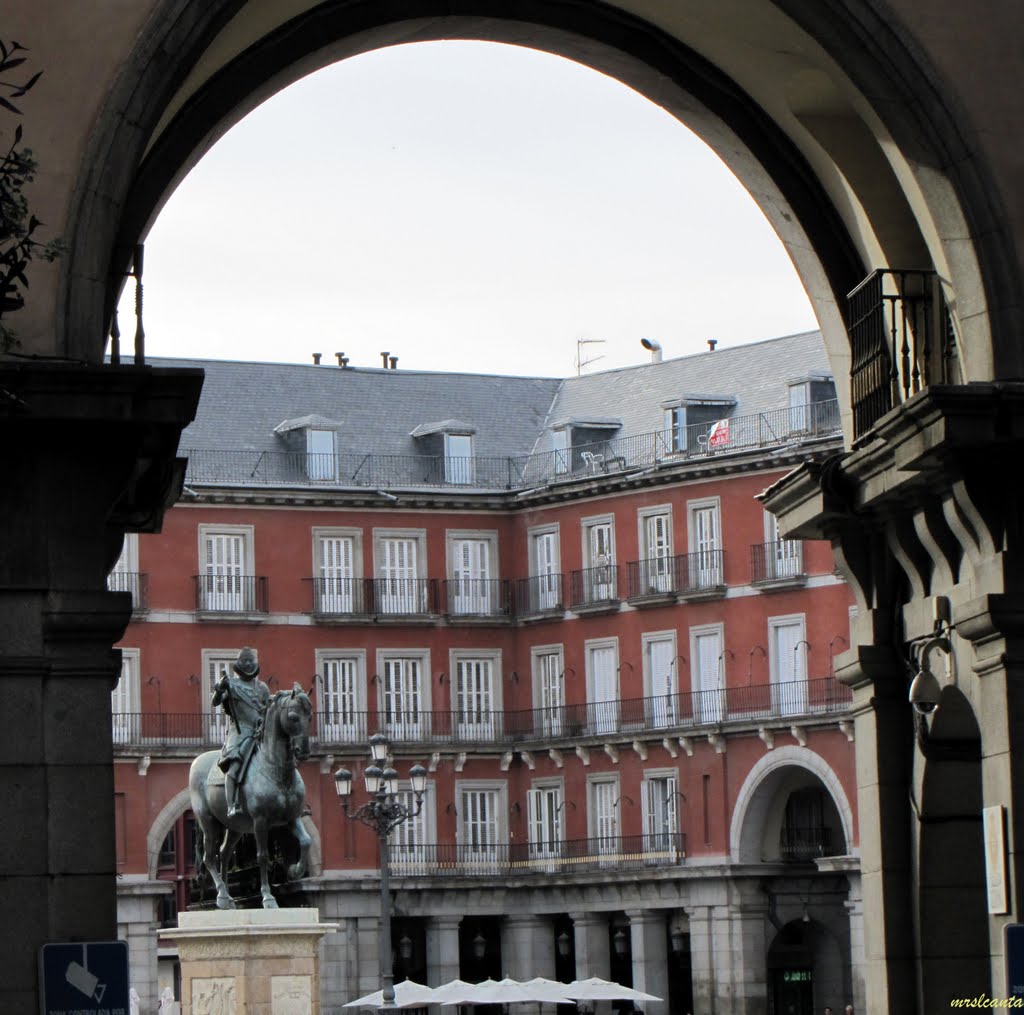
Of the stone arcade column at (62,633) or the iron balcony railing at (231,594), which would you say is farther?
the iron balcony railing at (231,594)

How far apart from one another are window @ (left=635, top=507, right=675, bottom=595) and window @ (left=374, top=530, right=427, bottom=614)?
A: 17.1 feet

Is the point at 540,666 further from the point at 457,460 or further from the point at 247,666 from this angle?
the point at 247,666

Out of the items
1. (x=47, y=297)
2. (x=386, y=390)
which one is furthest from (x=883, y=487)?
(x=386, y=390)

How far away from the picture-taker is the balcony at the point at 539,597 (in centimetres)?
6356

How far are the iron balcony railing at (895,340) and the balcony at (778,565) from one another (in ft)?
141

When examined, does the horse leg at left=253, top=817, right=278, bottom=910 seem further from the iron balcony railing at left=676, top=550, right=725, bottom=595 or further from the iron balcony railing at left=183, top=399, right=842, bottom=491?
the iron balcony railing at left=676, top=550, right=725, bottom=595

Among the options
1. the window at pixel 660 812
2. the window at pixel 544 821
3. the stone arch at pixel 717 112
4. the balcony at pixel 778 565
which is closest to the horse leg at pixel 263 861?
the stone arch at pixel 717 112

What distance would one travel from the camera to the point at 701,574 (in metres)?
60.5

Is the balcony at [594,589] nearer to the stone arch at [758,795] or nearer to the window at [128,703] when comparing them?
the stone arch at [758,795]

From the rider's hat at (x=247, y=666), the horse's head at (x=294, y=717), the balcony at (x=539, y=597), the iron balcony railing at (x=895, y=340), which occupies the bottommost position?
the horse's head at (x=294, y=717)

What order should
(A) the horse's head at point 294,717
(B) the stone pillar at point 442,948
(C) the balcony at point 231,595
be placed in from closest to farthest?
(A) the horse's head at point 294,717
(C) the balcony at point 231,595
(B) the stone pillar at point 442,948

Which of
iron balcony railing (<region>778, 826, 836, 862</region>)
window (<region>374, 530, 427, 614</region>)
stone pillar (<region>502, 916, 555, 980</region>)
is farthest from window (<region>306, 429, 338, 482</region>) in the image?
iron balcony railing (<region>778, 826, 836, 862</region>)

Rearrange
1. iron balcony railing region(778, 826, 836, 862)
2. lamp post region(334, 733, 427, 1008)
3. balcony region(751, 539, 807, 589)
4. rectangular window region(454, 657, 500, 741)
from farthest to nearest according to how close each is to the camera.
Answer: rectangular window region(454, 657, 500, 741), iron balcony railing region(778, 826, 836, 862), balcony region(751, 539, 807, 589), lamp post region(334, 733, 427, 1008)

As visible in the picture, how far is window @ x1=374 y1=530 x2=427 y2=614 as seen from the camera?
6312cm
